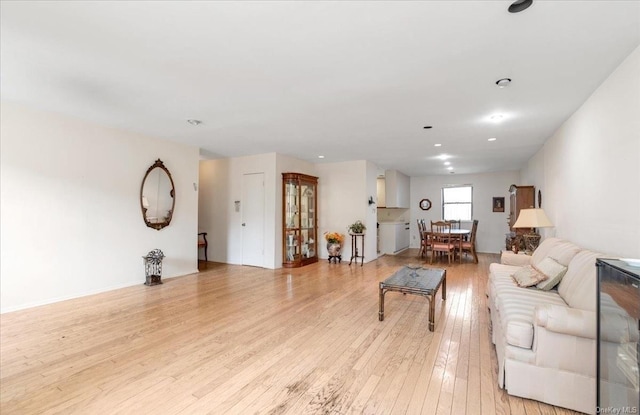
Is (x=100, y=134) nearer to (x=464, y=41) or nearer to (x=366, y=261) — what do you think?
(x=464, y=41)

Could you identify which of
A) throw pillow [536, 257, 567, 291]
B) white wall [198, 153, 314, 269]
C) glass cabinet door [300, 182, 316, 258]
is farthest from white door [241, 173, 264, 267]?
throw pillow [536, 257, 567, 291]

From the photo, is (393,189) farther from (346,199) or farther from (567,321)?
(567,321)

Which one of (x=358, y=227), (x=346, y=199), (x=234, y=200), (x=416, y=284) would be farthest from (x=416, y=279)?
(x=234, y=200)

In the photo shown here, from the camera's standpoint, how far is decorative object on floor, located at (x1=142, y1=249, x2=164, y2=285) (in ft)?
15.7

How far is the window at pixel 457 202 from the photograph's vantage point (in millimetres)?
9539

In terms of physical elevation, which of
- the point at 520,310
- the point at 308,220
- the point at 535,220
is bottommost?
the point at 520,310

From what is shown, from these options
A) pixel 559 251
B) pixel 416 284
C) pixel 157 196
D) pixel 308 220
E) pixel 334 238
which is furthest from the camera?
pixel 308 220

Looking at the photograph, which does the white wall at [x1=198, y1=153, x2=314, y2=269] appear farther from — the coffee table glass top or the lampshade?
the lampshade

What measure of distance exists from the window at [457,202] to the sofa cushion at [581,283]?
725 cm

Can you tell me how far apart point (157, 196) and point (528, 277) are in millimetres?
5518

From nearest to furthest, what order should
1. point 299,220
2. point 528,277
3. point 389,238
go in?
1. point 528,277
2. point 299,220
3. point 389,238

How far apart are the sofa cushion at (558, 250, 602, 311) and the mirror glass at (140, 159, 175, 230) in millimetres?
5621

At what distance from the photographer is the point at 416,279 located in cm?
349

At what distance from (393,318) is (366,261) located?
12.5 ft
